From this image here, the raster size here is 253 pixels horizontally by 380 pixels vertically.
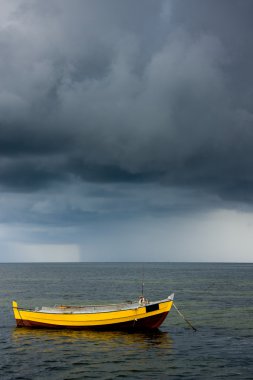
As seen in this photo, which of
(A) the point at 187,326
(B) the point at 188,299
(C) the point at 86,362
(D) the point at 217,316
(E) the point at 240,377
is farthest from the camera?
(B) the point at 188,299

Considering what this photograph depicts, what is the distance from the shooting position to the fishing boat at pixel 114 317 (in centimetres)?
3881

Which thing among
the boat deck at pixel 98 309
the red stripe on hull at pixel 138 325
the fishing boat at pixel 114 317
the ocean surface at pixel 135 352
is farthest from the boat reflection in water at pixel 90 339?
the boat deck at pixel 98 309

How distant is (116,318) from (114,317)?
8.5 inches

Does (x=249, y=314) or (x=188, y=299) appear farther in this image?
(x=188, y=299)

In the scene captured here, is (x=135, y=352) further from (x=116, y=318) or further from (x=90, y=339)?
(x=116, y=318)

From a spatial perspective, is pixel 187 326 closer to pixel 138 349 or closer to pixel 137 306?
pixel 137 306

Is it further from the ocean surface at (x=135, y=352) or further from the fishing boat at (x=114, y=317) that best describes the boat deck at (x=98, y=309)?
the ocean surface at (x=135, y=352)

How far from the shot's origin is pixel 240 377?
26.2m

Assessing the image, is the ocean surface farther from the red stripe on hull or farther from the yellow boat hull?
the yellow boat hull

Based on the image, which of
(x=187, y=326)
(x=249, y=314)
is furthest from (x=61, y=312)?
(x=249, y=314)

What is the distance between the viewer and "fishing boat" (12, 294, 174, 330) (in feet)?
127

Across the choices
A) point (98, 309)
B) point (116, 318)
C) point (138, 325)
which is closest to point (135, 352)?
point (116, 318)

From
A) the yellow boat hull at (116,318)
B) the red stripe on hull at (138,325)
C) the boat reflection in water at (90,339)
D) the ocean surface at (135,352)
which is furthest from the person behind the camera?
the red stripe on hull at (138,325)

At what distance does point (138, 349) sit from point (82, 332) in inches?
313
